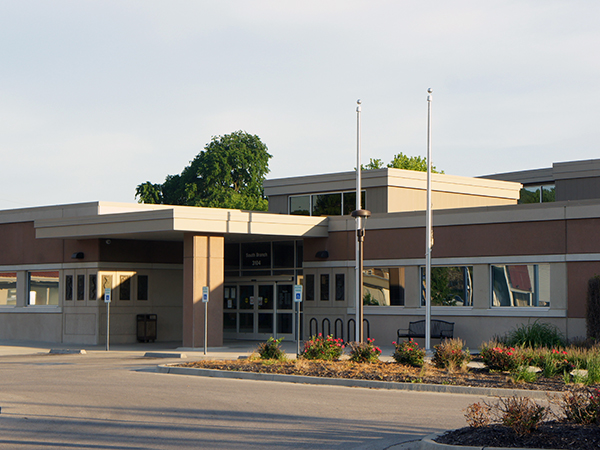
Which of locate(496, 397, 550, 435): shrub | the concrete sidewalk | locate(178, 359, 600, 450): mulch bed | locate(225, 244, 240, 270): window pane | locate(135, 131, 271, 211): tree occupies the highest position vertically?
locate(135, 131, 271, 211): tree

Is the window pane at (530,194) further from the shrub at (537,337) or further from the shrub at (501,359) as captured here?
the shrub at (501,359)

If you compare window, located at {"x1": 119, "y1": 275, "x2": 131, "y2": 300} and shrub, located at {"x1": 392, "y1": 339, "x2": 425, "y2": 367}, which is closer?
shrub, located at {"x1": 392, "y1": 339, "x2": 425, "y2": 367}

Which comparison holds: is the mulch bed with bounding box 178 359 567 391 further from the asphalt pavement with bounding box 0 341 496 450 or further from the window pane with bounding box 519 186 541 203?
the window pane with bounding box 519 186 541 203

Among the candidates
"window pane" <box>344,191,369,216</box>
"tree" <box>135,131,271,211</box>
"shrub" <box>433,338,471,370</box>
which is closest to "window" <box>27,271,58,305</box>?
"window pane" <box>344,191,369,216</box>

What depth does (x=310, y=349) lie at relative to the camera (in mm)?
19859

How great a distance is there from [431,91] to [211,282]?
963 cm

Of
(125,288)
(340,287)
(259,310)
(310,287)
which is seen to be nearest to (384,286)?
(340,287)

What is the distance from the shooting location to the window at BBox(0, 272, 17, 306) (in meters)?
32.5

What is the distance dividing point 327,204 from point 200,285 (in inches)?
295

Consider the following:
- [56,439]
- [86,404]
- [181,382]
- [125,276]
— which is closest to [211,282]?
[125,276]

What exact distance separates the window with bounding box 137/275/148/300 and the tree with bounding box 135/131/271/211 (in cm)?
3149

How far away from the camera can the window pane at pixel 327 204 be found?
30.4 metres

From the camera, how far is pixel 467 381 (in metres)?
15.5

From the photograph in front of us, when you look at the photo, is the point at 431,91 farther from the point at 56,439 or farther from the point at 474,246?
the point at 56,439
